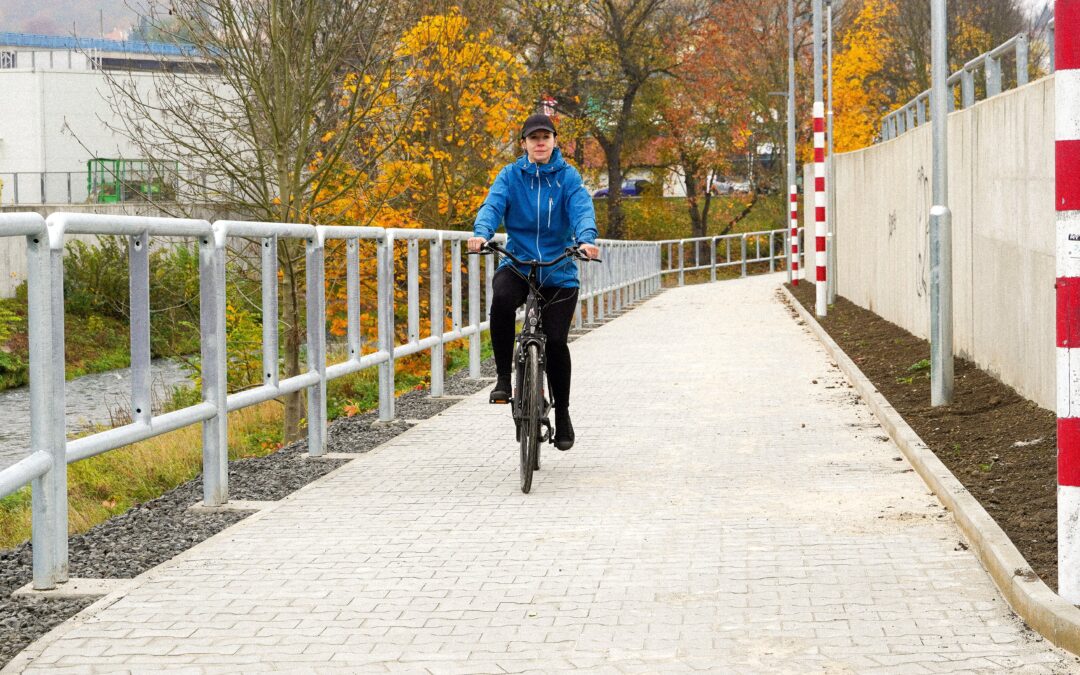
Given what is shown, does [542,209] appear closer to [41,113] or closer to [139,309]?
[139,309]

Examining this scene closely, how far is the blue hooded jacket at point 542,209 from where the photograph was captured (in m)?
8.90

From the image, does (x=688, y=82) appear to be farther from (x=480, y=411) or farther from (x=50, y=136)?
(x=480, y=411)

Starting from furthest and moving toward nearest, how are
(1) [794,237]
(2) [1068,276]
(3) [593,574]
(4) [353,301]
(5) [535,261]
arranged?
(1) [794,237] < (4) [353,301] < (5) [535,261] < (3) [593,574] < (2) [1068,276]

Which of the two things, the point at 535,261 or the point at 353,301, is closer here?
the point at 535,261

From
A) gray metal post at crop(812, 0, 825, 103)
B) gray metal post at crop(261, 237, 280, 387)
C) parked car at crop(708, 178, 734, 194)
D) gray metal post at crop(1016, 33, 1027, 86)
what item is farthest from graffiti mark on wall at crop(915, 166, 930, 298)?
parked car at crop(708, 178, 734, 194)

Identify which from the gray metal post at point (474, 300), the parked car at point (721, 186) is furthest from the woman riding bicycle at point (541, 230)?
the parked car at point (721, 186)

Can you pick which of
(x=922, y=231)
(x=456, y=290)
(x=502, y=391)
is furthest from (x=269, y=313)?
(x=922, y=231)

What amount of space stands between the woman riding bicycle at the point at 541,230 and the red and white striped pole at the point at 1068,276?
3.82 metres

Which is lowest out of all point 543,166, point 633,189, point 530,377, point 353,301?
point 530,377

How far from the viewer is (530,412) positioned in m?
8.44

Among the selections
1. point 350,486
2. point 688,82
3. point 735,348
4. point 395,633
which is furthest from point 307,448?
point 688,82

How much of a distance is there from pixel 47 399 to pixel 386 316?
5.58 metres

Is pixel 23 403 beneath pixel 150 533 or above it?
above

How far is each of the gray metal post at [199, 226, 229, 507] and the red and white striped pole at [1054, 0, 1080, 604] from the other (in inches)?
161
